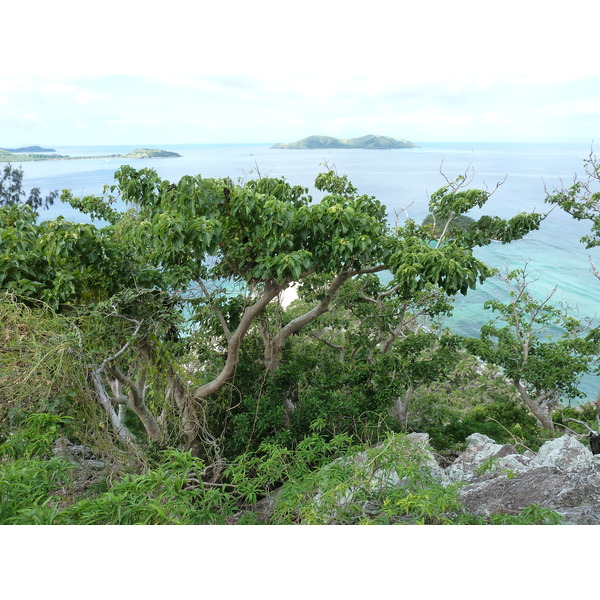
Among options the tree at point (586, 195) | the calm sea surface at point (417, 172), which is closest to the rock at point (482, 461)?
the calm sea surface at point (417, 172)

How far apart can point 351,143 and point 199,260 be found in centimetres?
293

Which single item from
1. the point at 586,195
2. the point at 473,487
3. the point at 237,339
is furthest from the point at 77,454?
the point at 586,195

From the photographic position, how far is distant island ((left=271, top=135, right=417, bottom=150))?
4.73m

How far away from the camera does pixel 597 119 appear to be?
294cm

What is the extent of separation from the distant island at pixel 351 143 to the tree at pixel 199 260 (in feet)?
6.03

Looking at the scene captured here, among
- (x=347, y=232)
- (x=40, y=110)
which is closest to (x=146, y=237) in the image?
(x=347, y=232)

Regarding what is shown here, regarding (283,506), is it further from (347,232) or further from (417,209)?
(417,209)

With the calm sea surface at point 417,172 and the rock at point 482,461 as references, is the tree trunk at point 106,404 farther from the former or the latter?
the rock at point 482,461

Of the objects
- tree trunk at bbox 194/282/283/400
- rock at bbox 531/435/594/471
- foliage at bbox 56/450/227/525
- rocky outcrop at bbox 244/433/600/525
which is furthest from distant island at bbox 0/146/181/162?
rock at bbox 531/435/594/471

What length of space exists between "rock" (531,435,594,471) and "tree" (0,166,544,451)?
1.05 m

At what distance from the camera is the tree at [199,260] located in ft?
7.27

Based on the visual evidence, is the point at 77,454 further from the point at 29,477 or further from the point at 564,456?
the point at 564,456

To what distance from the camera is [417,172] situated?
219 inches

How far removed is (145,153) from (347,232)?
205 cm
